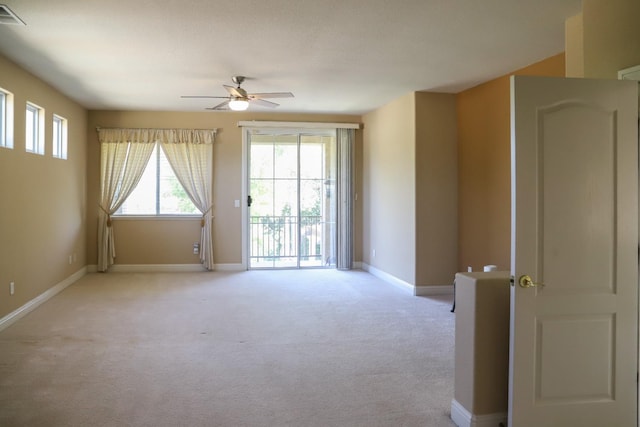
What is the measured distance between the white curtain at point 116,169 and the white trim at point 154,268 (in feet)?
0.62

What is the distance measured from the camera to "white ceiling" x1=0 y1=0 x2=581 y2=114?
3.48m

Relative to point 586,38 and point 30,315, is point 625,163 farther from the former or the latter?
point 30,315

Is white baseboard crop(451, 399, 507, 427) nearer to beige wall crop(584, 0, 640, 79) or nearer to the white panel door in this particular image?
the white panel door

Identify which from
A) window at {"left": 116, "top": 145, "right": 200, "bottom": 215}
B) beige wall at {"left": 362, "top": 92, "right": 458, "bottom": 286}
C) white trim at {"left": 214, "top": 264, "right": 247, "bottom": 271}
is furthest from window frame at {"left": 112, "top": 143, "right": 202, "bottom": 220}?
beige wall at {"left": 362, "top": 92, "right": 458, "bottom": 286}

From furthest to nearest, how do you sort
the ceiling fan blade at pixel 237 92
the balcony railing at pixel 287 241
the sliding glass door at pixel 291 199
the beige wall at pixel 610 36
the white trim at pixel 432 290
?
1. the balcony railing at pixel 287 241
2. the sliding glass door at pixel 291 199
3. the white trim at pixel 432 290
4. the ceiling fan blade at pixel 237 92
5. the beige wall at pixel 610 36

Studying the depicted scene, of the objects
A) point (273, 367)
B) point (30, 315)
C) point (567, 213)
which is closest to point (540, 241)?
point (567, 213)

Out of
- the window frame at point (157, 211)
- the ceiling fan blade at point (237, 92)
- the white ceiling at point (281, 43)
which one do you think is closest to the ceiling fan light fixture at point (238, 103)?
the ceiling fan blade at point (237, 92)

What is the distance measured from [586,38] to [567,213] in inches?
55.1

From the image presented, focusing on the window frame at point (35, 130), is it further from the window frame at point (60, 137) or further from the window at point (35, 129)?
the window frame at point (60, 137)

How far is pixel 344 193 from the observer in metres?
8.30

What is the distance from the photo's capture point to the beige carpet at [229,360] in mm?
2893

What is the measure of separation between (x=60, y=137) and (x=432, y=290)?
564 centimetres

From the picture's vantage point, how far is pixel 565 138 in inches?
95.6

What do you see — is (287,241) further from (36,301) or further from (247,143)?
(36,301)
